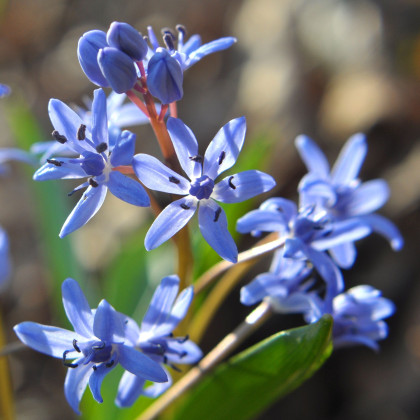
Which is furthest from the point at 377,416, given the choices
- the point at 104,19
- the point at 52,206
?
the point at 104,19

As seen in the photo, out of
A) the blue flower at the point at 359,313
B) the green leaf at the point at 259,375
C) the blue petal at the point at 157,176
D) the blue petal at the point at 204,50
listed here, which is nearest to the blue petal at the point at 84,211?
the blue petal at the point at 157,176

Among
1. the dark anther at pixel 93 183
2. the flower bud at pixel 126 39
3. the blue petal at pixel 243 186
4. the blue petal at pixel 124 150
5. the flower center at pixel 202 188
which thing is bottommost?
the blue petal at pixel 243 186

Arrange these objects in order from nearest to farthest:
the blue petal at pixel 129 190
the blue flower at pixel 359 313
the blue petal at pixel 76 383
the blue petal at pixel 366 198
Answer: the blue petal at pixel 129 190
the blue petal at pixel 76 383
the blue flower at pixel 359 313
the blue petal at pixel 366 198

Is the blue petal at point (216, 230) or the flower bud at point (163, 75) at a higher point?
the flower bud at point (163, 75)

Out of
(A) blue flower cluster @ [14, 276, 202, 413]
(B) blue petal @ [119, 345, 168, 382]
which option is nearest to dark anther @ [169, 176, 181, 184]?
(A) blue flower cluster @ [14, 276, 202, 413]

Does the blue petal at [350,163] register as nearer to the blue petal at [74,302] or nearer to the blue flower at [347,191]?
the blue flower at [347,191]

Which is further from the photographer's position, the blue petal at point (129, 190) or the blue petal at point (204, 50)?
the blue petal at point (204, 50)

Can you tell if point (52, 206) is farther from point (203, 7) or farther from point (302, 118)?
point (203, 7)
